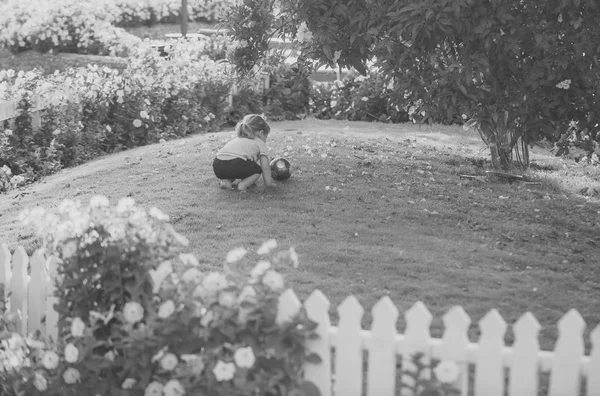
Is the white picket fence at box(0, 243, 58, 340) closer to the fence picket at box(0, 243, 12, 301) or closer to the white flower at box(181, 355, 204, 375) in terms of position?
the fence picket at box(0, 243, 12, 301)

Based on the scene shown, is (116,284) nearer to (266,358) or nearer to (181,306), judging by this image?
(181,306)

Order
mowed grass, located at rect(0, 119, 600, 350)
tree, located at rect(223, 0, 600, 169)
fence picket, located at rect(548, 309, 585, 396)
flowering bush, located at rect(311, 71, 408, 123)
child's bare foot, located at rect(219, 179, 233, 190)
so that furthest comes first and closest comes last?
flowering bush, located at rect(311, 71, 408, 123)
child's bare foot, located at rect(219, 179, 233, 190)
tree, located at rect(223, 0, 600, 169)
mowed grass, located at rect(0, 119, 600, 350)
fence picket, located at rect(548, 309, 585, 396)

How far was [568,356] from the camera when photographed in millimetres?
3193

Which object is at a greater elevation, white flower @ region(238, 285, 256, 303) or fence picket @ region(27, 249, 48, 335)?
white flower @ region(238, 285, 256, 303)

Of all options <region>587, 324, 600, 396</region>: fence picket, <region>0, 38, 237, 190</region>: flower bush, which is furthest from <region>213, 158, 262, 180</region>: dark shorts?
<region>587, 324, 600, 396</region>: fence picket

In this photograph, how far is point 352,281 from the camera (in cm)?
530

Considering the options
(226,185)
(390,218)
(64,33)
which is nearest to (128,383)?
(390,218)

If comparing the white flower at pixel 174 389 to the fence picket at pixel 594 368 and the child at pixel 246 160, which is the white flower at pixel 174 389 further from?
the child at pixel 246 160

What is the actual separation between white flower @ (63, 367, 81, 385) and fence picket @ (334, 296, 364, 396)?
1061 mm

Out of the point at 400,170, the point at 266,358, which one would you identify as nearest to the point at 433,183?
the point at 400,170

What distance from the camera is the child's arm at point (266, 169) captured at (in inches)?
290

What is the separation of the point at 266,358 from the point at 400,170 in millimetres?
5000

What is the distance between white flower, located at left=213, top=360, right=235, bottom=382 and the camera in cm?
330

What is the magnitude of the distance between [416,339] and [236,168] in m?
4.21
